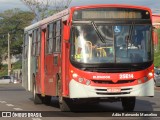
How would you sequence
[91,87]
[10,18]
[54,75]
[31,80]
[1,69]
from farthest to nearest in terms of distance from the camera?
[1,69] < [10,18] < [31,80] < [54,75] < [91,87]

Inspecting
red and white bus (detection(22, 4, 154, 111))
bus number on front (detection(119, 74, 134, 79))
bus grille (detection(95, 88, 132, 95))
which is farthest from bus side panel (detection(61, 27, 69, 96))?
bus number on front (detection(119, 74, 134, 79))

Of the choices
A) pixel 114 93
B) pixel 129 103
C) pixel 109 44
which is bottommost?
pixel 129 103

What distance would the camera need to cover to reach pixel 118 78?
1499cm

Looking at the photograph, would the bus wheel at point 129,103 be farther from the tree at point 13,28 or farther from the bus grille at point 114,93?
the tree at point 13,28

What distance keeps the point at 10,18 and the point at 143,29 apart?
87.6 metres

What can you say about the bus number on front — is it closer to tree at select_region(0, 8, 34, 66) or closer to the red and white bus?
the red and white bus

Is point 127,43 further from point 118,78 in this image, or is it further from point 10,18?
point 10,18

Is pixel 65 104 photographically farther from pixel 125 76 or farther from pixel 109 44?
pixel 109 44

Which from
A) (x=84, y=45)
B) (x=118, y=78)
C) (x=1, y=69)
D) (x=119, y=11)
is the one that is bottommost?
(x=1, y=69)

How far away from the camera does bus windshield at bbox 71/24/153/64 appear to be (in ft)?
49.3

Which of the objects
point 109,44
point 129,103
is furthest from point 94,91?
point 129,103

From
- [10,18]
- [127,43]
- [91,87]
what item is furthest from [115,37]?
[10,18]

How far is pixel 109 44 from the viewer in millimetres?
15102

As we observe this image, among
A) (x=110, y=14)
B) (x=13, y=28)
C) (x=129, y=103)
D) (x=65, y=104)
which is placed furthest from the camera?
(x=13, y=28)
